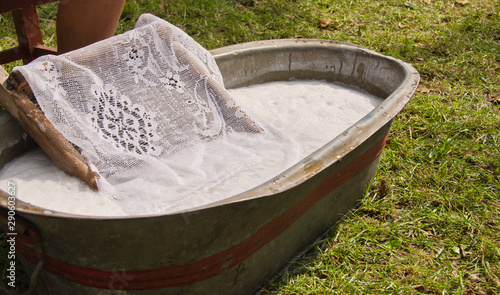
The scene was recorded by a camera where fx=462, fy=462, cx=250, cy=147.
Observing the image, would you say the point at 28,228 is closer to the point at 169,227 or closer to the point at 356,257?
the point at 169,227

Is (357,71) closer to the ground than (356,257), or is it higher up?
higher up

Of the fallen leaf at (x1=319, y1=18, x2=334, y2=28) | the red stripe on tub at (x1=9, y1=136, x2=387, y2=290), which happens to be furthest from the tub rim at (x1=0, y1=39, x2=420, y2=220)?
the fallen leaf at (x1=319, y1=18, x2=334, y2=28)

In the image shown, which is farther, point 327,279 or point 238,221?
point 327,279

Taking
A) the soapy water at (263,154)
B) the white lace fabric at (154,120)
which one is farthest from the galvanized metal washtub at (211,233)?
the white lace fabric at (154,120)

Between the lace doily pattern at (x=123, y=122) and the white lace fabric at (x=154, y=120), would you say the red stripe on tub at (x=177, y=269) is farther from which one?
the lace doily pattern at (x=123, y=122)

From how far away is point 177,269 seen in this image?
138 cm

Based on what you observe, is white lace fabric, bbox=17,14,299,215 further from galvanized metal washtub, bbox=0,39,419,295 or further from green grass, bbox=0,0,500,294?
green grass, bbox=0,0,500,294

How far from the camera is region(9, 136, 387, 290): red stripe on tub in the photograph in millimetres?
1325

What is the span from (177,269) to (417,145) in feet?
5.84

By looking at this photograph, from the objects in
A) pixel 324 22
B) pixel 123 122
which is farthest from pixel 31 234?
pixel 324 22

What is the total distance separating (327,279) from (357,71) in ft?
4.19

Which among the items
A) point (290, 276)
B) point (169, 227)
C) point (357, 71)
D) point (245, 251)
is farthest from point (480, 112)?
point (169, 227)

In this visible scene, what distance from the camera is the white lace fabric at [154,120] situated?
1712mm

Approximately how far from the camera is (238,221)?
141 centimetres
